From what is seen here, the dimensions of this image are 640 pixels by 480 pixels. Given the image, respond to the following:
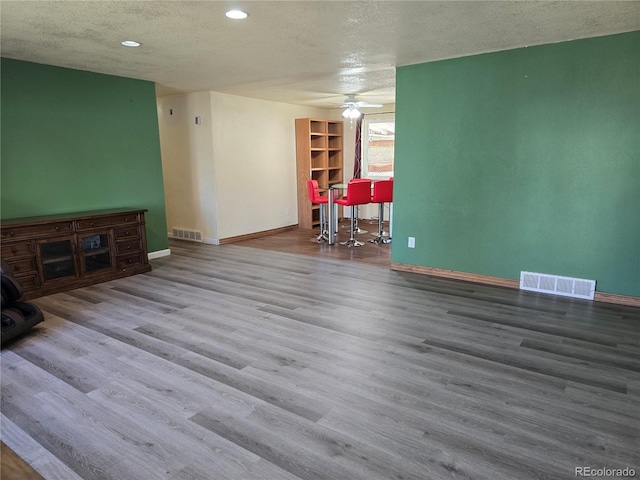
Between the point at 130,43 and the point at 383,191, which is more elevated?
the point at 130,43

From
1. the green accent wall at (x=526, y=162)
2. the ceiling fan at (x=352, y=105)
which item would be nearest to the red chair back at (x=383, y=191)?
the ceiling fan at (x=352, y=105)

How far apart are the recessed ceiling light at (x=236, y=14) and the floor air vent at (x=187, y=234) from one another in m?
4.50

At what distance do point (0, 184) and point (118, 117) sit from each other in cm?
160

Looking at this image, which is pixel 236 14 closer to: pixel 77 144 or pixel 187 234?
pixel 77 144

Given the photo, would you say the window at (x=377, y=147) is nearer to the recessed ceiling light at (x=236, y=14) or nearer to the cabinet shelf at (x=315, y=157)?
the cabinet shelf at (x=315, y=157)

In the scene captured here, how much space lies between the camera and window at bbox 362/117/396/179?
8641mm

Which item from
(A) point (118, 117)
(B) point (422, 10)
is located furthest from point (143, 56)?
(B) point (422, 10)

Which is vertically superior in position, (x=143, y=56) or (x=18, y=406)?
(x=143, y=56)

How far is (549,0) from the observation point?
2.74 metres

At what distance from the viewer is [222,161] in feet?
21.9

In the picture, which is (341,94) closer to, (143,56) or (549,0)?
(143,56)

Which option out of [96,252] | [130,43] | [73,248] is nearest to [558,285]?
[130,43]

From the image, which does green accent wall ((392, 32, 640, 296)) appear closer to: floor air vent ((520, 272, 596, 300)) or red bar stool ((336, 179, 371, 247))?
floor air vent ((520, 272, 596, 300))

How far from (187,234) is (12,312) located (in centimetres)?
404
